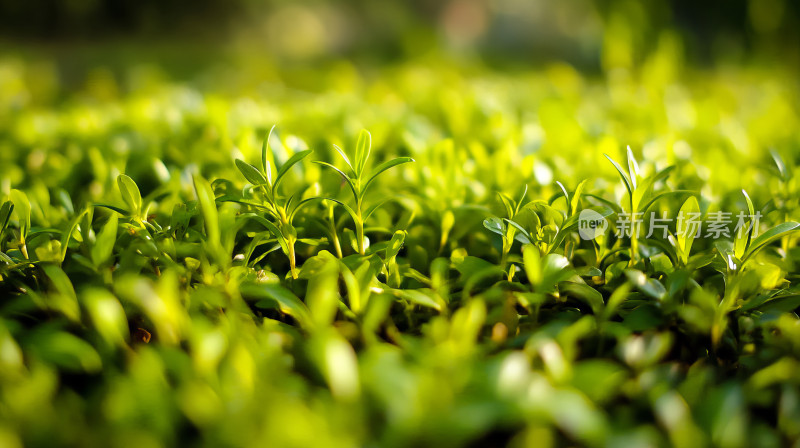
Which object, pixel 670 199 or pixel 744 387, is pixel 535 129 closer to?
pixel 670 199

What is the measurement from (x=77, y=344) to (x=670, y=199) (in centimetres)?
132

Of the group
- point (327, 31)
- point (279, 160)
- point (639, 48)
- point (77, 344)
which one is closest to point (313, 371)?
point (77, 344)

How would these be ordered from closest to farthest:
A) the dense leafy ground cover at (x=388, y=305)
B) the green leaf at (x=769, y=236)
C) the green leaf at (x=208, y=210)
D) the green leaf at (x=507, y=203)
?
the dense leafy ground cover at (x=388, y=305) → the green leaf at (x=208, y=210) → the green leaf at (x=769, y=236) → the green leaf at (x=507, y=203)

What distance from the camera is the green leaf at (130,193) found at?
42.4 inches

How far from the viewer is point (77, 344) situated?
2.60 feet

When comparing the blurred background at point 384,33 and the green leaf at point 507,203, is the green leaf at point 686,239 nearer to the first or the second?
the green leaf at point 507,203

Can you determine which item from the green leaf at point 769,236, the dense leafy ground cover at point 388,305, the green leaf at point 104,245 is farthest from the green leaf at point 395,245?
the green leaf at point 769,236

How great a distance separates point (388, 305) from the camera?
93cm

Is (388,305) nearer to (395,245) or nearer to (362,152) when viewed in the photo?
(395,245)

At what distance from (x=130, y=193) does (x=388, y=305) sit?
1.95 ft

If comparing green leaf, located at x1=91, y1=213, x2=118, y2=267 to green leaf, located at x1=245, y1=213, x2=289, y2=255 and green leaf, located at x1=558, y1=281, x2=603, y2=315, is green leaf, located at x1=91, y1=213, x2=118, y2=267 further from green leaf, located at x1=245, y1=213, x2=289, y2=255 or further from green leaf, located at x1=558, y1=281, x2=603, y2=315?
green leaf, located at x1=558, y1=281, x2=603, y2=315

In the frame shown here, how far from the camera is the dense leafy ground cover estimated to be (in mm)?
710

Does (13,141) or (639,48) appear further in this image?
(639,48)

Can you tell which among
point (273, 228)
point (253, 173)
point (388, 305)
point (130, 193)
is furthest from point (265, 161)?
point (388, 305)
